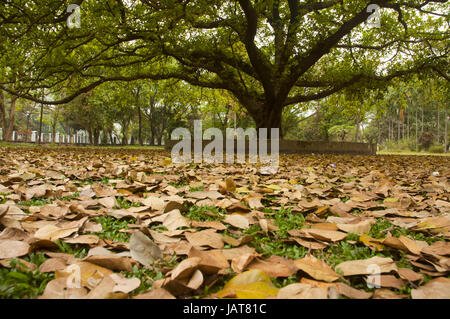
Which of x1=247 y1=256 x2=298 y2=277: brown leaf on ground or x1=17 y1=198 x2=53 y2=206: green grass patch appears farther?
x1=17 y1=198 x2=53 y2=206: green grass patch

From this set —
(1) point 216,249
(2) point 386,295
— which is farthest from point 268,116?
(2) point 386,295

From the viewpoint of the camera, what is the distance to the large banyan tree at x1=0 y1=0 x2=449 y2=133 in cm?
705

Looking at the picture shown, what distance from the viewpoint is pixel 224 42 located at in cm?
905

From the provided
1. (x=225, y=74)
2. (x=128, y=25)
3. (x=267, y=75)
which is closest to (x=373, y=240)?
(x=128, y=25)

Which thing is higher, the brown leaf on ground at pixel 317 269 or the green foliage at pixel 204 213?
the green foliage at pixel 204 213

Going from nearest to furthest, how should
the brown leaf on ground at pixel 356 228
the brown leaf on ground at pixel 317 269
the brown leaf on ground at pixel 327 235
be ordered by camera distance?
the brown leaf on ground at pixel 317 269 → the brown leaf on ground at pixel 327 235 → the brown leaf on ground at pixel 356 228

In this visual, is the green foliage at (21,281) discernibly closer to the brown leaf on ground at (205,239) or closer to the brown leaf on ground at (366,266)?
the brown leaf on ground at (205,239)

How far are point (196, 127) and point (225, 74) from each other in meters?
26.6

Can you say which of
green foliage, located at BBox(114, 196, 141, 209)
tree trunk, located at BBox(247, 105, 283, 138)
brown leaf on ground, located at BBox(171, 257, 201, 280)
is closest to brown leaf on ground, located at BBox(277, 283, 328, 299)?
brown leaf on ground, located at BBox(171, 257, 201, 280)

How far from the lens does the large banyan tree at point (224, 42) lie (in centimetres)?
705

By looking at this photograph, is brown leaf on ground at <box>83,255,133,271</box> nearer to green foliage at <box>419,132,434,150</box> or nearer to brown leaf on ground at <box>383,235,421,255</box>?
brown leaf on ground at <box>383,235,421,255</box>

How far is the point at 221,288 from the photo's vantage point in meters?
Result: 0.82

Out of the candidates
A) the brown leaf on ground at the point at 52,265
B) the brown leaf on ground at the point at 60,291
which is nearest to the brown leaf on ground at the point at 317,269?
the brown leaf on ground at the point at 60,291

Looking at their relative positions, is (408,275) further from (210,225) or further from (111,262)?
(111,262)
